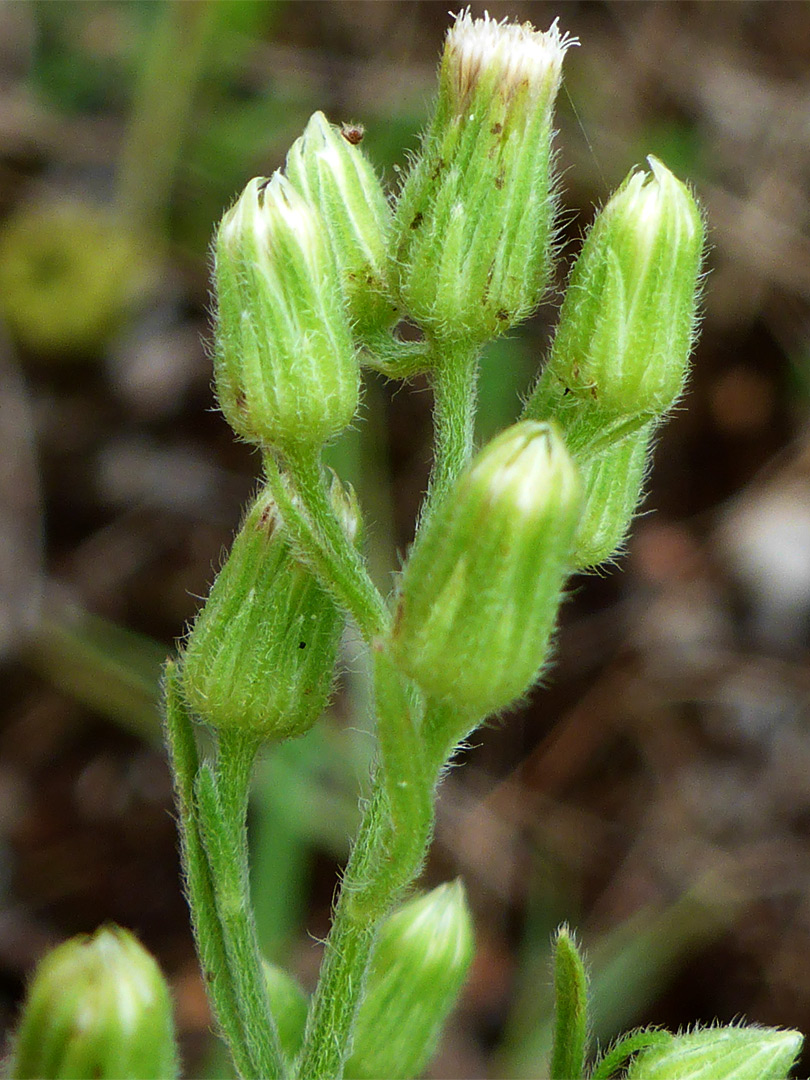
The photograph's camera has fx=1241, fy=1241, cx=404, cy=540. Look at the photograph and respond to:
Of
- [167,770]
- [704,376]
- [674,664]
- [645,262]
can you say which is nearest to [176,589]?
[167,770]

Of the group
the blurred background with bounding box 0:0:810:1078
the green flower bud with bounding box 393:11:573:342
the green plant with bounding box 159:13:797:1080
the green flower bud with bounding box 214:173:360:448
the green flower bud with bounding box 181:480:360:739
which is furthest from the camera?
the blurred background with bounding box 0:0:810:1078

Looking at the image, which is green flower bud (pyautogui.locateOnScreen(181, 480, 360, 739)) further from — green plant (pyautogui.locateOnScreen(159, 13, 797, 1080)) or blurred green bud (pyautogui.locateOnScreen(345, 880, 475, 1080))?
blurred green bud (pyautogui.locateOnScreen(345, 880, 475, 1080))

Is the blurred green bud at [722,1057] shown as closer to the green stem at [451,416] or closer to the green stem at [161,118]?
the green stem at [451,416]

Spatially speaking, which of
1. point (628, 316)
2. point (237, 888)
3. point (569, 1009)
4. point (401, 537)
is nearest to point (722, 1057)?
point (569, 1009)

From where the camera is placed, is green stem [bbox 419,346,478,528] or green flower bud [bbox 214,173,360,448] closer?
green flower bud [bbox 214,173,360,448]

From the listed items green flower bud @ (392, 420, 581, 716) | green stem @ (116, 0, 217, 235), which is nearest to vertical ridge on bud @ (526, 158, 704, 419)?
green flower bud @ (392, 420, 581, 716)

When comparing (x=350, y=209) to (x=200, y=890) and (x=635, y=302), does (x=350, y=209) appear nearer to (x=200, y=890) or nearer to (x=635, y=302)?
(x=635, y=302)
